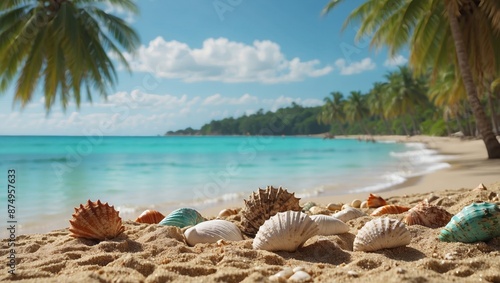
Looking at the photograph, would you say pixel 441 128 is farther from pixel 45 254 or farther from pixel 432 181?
pixel 45 254

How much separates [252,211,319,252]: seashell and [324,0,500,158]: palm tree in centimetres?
1237

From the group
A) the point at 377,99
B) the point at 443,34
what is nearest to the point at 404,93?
the point at 377,99

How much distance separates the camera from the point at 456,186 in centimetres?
832

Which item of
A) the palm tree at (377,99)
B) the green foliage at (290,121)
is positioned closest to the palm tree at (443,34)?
the palm tree at (377,99)

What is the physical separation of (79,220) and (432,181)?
8.90 metres

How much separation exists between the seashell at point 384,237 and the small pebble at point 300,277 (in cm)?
76

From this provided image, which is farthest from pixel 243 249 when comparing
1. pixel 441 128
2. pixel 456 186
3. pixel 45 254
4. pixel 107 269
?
pixel 441 128

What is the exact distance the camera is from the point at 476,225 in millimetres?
2740

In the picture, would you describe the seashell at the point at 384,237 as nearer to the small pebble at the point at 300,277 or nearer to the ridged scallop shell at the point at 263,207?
the small pebble at the point at 300,277

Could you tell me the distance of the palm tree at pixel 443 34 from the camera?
1312 cm

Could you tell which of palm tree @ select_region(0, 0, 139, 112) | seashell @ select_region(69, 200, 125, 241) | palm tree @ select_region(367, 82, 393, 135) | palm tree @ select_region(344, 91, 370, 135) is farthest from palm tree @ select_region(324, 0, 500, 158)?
palm tree @ select_region(344, 91, 370, 135)

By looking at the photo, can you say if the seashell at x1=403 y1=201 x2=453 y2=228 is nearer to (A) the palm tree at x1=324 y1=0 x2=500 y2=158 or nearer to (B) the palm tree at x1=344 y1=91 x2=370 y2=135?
(A) the palm tree at x1=324 y1=0 x2=500 y2=158

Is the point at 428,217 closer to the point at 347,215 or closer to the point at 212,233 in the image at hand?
the point at 347,215

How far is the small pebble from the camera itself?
2.18m
